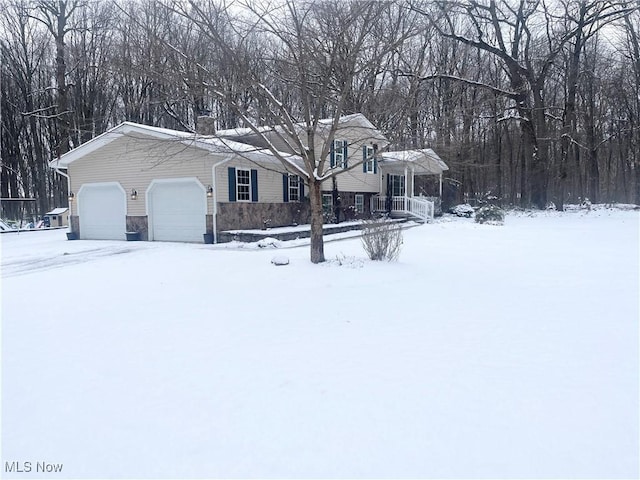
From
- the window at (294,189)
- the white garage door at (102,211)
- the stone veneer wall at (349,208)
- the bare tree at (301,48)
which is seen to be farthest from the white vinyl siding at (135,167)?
the stone veneer wall at (349,208)

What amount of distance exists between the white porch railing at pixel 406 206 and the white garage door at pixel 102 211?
1099 cm

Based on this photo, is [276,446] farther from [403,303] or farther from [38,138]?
[38,138]

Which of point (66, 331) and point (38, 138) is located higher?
point (38, 138)

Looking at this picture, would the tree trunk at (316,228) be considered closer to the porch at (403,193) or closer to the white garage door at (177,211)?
the white garage door at (177,211)

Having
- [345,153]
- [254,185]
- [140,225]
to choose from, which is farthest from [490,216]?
[140,225]

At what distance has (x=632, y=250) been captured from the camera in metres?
10.6

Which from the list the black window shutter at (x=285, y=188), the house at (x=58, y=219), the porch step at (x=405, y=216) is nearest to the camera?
the black window shutter at (x=285, y=188)

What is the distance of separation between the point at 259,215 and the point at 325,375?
1175cm

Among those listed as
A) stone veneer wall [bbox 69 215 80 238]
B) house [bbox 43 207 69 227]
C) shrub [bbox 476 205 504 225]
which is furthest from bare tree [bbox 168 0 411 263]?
house [bbox 43 207 69 227]

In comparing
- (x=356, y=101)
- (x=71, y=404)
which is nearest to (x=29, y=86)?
(x=356, y=101)

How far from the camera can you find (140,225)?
48.5ft

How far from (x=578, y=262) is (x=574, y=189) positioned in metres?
29.8

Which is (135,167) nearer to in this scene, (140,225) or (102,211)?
(140,225)

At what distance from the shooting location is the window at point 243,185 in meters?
14.2
